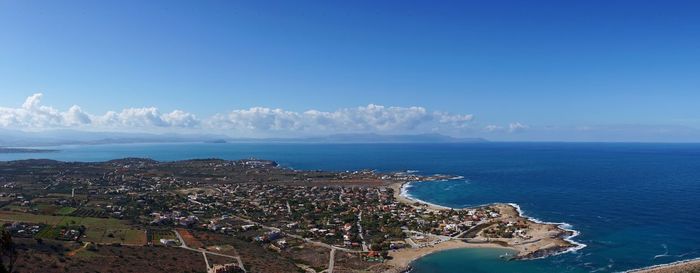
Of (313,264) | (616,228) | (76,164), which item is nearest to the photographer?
(313,264)

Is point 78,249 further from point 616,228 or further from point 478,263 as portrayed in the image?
point 616,228

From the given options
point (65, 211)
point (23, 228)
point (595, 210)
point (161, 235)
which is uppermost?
point (23, 228)

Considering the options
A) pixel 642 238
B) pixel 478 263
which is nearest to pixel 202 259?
pixel 478 263

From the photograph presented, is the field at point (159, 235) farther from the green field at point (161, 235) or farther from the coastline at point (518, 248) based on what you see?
the coastline at point (518, 248)

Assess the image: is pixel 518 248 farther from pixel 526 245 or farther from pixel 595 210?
pixel 595 210

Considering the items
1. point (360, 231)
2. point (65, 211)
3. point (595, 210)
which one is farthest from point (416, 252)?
point (65, 211)

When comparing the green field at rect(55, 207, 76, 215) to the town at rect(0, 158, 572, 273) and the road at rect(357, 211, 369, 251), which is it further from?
the road at rect(357, 211, 369, 251)

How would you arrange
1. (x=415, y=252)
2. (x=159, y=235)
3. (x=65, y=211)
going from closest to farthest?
(x=415, y=252), (x=159, y=235), (x=65, y=211)

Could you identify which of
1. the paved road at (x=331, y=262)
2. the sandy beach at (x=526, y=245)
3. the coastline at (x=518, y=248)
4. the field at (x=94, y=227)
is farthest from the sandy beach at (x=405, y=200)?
the field at (x=94, y=227)
